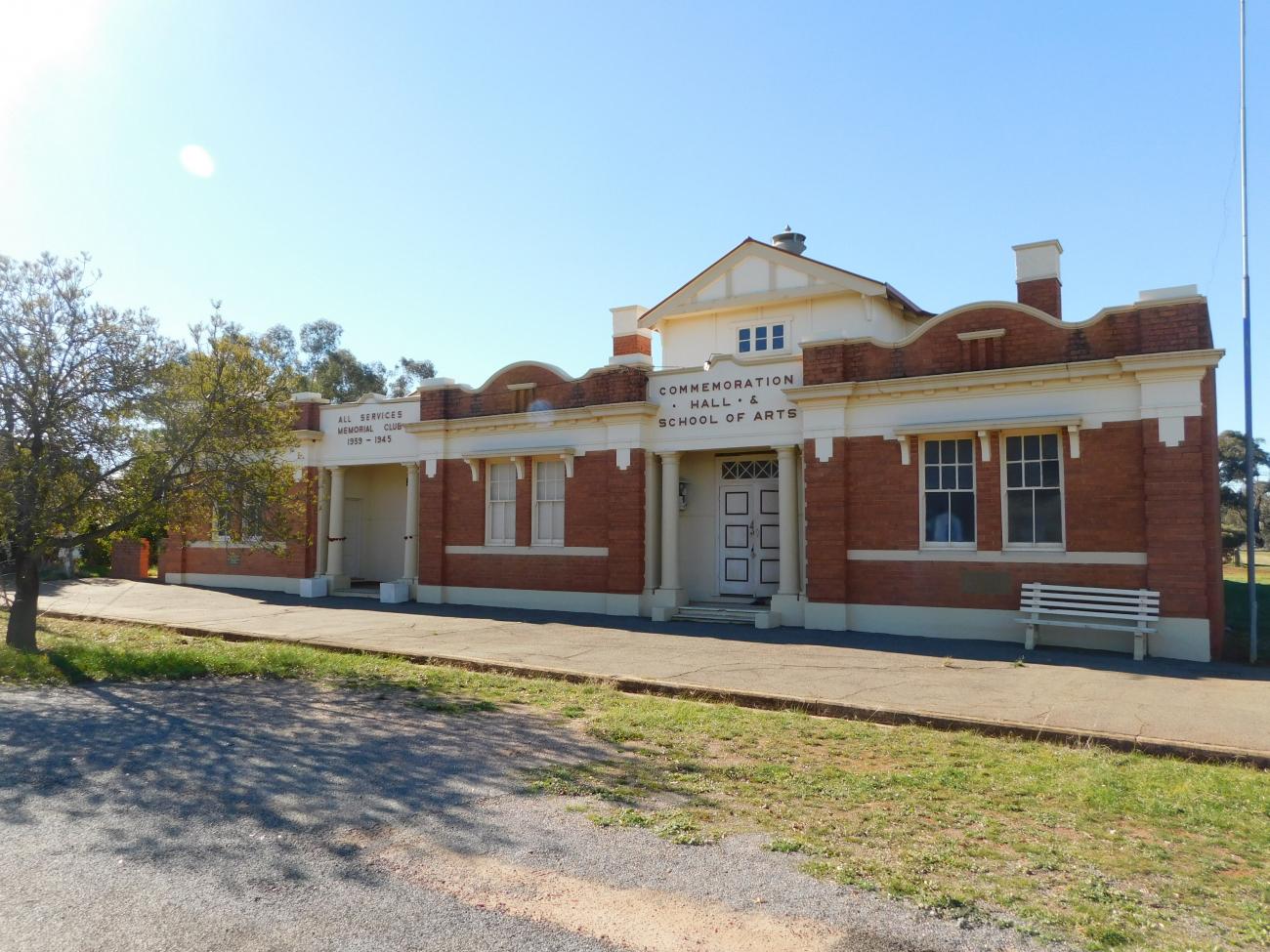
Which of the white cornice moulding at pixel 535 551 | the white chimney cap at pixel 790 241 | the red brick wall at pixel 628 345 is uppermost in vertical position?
the white chimney cap at pixel 790 241

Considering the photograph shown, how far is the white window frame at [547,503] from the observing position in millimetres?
18438

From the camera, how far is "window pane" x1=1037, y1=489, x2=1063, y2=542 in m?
13.8

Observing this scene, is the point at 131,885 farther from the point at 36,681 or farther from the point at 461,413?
the point at 461,413

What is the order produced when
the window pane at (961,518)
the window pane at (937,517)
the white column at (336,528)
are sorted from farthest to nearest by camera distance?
1. the white column at (336,528)
2. the window pane at (937,517)
3. the window pane at (961,518)

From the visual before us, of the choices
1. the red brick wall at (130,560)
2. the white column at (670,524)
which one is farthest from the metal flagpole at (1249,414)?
the red brick wall at (130,560)

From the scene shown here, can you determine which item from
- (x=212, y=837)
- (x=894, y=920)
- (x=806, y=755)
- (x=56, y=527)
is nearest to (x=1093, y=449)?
(x=806, y=755)

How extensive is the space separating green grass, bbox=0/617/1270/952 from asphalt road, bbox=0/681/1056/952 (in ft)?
1.02

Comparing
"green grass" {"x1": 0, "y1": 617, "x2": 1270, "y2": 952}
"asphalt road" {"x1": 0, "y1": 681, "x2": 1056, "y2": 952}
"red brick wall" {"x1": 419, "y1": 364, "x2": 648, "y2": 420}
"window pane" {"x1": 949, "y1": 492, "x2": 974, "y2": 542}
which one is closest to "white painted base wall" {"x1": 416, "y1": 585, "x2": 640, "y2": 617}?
"red brick wall" {"x1": 419, "y1": 364, "x2": 648, "y2": 420}

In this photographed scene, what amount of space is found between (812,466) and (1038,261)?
19.4ft

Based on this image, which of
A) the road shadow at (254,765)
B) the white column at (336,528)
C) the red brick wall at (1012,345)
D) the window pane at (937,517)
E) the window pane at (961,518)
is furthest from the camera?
the white column at (336,528)

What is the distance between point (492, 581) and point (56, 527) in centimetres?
952

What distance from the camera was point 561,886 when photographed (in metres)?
4.28

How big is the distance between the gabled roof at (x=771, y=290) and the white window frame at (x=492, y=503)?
18.2ft

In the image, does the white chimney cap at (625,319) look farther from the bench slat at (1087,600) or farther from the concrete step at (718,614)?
the bench slat at (1087,600)
